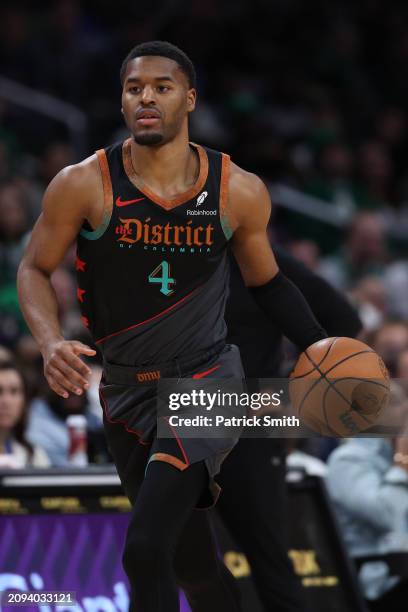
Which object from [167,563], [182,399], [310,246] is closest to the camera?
[167,563]

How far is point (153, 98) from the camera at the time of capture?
4.48 metres

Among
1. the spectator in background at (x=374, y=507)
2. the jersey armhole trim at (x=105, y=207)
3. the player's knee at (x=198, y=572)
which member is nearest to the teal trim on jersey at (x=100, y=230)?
the jersey armhole trim at (x=105, y=207)

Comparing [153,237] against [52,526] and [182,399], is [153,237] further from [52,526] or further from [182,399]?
[52,526]

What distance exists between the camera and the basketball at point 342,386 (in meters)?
4.64

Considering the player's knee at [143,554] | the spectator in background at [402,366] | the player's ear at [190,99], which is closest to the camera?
the player's knee at [143,554]

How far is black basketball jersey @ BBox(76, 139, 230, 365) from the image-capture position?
4.51m

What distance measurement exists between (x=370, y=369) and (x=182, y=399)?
0.66m

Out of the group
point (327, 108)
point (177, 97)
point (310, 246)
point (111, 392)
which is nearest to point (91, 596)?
point (111, 392)

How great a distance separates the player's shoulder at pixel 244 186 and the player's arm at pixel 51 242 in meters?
0.47

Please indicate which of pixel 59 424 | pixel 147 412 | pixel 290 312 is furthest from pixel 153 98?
pixel 59 424

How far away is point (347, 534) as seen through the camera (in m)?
6.50

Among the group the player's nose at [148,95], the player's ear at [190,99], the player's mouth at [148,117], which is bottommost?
the player's mouth at [148,117]

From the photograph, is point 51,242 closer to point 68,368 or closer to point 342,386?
point 68,368

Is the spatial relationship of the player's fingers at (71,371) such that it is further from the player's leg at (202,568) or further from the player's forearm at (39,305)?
the player's leg at (202,568)
